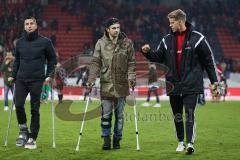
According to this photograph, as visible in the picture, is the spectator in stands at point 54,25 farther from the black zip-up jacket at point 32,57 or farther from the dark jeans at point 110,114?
the dark jeans at point 110,114

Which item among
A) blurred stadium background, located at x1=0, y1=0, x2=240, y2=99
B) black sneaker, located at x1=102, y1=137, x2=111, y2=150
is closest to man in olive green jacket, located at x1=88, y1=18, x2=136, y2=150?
black sneaker, located at x1=102, y1=137, x2=111, y2=150

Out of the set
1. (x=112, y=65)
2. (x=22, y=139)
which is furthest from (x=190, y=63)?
(x=22, y=139)

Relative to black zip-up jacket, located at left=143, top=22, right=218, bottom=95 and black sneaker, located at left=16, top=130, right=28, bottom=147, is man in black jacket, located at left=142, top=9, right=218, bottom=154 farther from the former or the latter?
black sneaker, located at left=16, top=130, right=28, bottom=147

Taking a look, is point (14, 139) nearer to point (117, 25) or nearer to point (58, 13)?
point (117, 25)

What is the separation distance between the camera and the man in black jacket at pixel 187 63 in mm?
9250

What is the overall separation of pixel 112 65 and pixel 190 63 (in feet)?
4.45

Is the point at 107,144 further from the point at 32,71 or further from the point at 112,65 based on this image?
the point at 32,71

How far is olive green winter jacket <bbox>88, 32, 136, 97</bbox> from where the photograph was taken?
387 inches

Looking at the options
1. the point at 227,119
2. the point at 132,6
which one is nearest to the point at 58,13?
the point at 132,6

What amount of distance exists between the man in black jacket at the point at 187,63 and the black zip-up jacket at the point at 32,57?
6.09 ft

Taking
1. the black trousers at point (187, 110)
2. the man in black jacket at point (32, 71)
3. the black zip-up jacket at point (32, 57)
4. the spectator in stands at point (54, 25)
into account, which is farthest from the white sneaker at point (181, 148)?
the spectator in stands at point (54, 25)

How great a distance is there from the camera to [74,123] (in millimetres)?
15484

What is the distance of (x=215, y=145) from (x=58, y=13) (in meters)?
29.7

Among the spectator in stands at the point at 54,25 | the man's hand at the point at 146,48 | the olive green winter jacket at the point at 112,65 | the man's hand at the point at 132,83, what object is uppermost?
the man's hand at the point at 146,48
